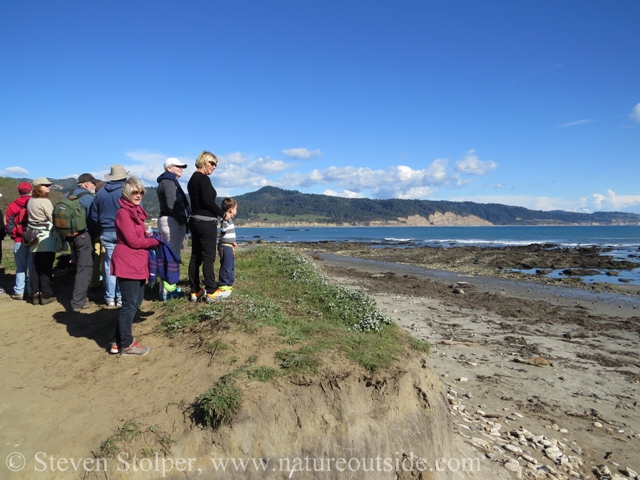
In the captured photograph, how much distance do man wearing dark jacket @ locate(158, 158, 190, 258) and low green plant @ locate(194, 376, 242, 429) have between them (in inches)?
130

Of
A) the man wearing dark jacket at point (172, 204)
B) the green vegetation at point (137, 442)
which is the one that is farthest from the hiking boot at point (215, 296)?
the green vegetation at point (137, 442)

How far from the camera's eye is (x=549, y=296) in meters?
17.7

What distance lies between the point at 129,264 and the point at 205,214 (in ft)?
4.71

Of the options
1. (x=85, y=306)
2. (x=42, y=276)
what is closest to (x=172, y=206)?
(x=85, y=306)

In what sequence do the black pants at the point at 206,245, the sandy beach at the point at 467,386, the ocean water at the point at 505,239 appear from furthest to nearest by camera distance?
the ocean water at the point at 505,239 < the black pants at the point at 206,245 < the sandy beach at the point at 467,386

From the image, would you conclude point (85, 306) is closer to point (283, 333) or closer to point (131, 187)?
point (131, 187)

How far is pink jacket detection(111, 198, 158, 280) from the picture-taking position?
4.77m

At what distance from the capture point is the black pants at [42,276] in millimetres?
7281

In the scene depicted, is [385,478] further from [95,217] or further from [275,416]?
[95,217]

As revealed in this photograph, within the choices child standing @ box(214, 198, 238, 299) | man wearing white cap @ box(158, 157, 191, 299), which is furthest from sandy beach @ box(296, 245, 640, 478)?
man wearing white cap @ box(158, 157, 191, 299)

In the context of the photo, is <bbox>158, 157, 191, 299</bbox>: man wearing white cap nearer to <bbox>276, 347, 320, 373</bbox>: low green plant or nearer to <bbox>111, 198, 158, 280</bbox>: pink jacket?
<bbox>111, 198, 158, 280</bbox>: pink jacket

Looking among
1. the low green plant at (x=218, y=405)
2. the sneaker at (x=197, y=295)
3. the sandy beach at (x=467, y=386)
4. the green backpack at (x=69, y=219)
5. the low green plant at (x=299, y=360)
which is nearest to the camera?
the low green plant at (x=218, y=405)

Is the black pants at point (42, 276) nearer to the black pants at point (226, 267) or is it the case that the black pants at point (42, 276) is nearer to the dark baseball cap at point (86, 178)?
the dark baseball cap at point (86, 178)

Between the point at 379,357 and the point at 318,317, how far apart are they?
2.12 metres
